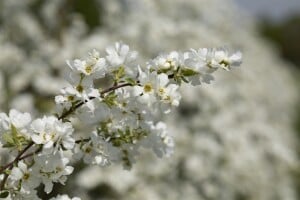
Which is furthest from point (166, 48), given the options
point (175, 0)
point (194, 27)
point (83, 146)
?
point (83, 146)

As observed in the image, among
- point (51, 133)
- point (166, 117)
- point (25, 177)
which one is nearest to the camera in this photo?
point (51, 133)

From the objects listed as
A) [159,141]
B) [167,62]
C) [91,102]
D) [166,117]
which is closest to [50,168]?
[91,102]

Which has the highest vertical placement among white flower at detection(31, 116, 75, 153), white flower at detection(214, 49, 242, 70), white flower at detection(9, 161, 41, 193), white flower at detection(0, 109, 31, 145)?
white flower at detection(214, 49, 242, 70)

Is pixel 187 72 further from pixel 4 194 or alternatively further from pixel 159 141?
pixel 4 194

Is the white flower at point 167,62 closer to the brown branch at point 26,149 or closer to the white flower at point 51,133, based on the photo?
the brown branch at point 26,149

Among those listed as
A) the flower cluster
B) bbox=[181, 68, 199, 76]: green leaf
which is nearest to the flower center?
the flower cluster

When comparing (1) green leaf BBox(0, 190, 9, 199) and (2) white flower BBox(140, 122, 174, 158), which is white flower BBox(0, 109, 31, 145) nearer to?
(1) green leaf BBox(0, 190, 9, 199)
